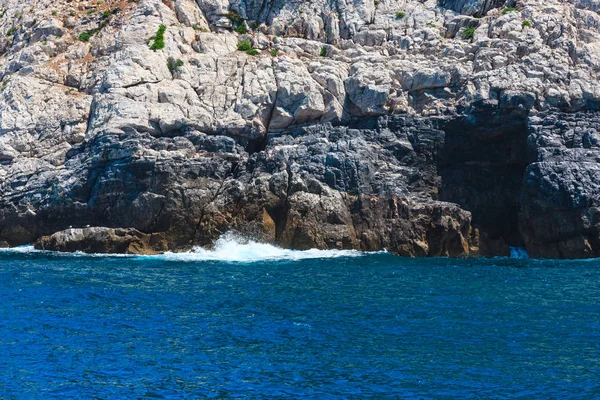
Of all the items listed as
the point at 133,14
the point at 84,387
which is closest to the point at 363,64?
the point at 133,14

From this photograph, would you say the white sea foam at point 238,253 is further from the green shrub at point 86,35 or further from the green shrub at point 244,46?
the green shrub at point 86,35

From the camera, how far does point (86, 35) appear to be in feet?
189

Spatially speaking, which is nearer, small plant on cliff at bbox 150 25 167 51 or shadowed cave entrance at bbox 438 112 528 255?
shadowed cave entrance at bbox 438 112 528 255

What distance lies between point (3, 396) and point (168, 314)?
8.90m

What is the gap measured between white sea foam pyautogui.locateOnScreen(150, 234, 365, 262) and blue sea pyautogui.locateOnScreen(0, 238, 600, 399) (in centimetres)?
363

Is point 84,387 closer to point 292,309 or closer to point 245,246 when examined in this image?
point 292,309

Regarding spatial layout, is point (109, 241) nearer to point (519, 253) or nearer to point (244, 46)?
point (244, 46)

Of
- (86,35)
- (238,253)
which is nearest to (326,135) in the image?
(238,253)

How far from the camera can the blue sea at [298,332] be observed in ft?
59.2

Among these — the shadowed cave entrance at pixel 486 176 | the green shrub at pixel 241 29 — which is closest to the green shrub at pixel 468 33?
the shadowed cave entrance at pixel 486 176

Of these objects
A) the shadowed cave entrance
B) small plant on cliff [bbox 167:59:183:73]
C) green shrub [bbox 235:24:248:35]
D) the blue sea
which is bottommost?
the blue sea

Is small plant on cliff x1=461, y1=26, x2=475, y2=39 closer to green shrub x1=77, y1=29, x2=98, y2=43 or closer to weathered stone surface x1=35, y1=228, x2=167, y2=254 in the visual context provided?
weathered stone surface x1=35, y1=228, x2=167, y2=254

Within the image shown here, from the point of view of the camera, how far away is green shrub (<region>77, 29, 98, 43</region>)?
57216 millimetres

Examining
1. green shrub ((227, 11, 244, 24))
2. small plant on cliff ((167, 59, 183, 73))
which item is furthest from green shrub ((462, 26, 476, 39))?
small plant on cliff ((167, 59, 183, 73))
